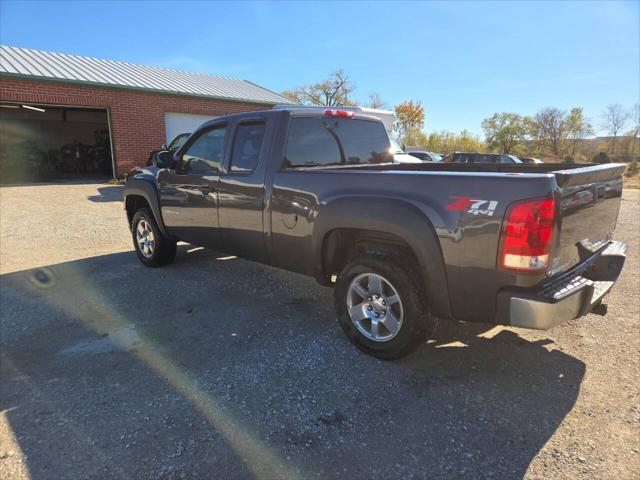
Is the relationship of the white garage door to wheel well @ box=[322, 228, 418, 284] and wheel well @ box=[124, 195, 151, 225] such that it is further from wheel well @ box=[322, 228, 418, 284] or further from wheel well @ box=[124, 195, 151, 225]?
wheel well @ box=[322, 228, 418, 284]

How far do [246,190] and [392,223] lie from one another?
1719mm

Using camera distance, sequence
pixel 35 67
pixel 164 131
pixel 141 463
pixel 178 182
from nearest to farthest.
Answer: pixel 141 463 → pixel 178 182 → pixel 35 67 → pixel 164 131

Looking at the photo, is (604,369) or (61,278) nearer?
(604,369)

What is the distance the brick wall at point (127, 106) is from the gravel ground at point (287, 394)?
36.9ft

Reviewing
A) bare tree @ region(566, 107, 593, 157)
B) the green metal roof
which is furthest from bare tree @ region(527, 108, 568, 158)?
the green metal roof

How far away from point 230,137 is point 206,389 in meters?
2.59

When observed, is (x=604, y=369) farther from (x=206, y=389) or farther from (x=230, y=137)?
(x=230, y=137)

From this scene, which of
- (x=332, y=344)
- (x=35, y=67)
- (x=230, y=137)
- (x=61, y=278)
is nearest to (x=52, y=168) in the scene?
(x=35, y=67)

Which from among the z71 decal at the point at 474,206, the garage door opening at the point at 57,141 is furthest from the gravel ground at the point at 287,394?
the garage door opening at the point at 57,141

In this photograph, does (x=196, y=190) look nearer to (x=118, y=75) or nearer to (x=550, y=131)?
(x=118, y=75)

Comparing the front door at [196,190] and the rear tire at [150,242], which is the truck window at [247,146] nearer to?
the front door at [196,190]

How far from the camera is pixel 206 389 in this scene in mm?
2887

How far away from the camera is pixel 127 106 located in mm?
14977

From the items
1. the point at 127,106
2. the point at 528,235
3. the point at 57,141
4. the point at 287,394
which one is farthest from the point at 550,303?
the point at 57,141
